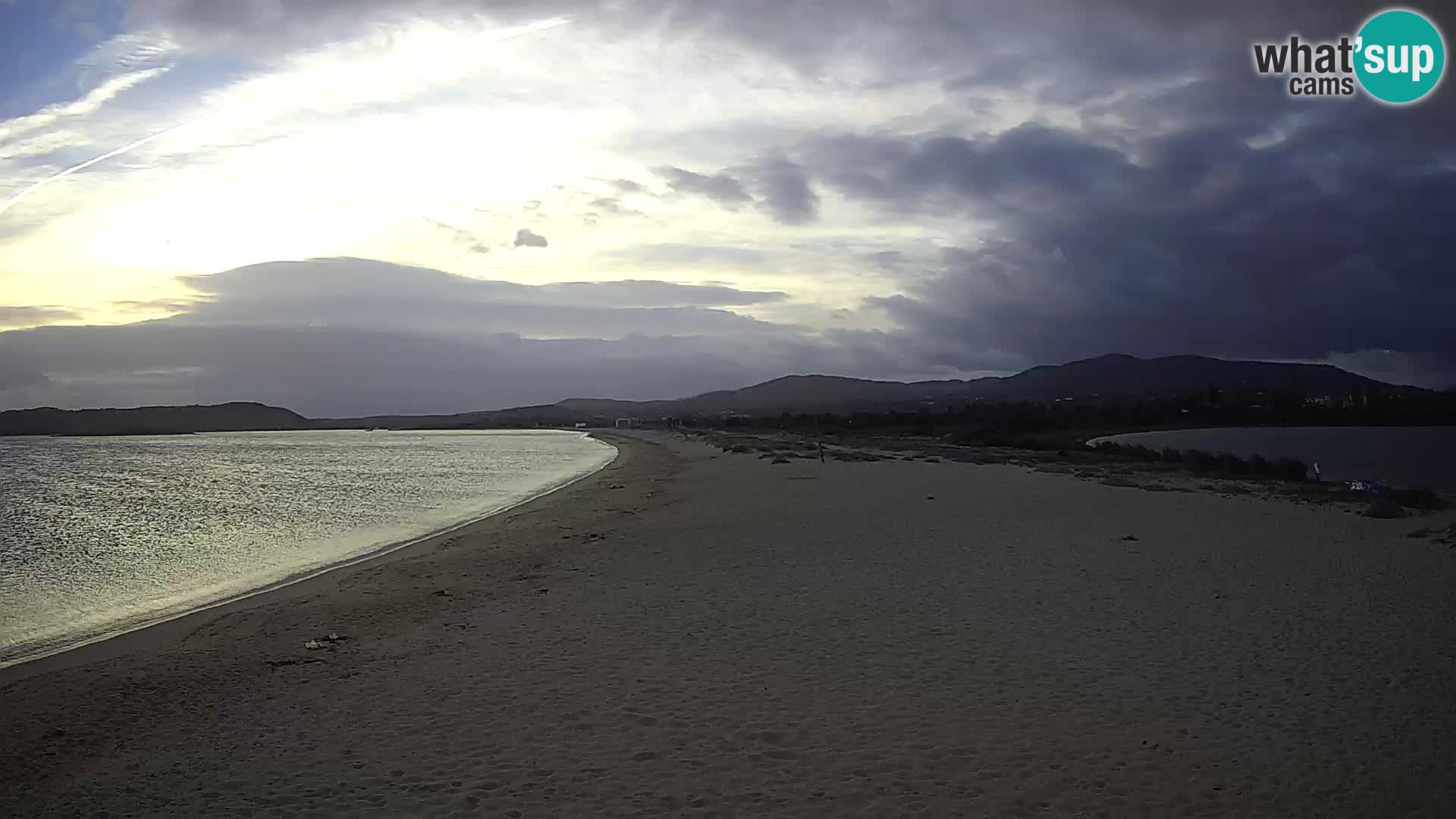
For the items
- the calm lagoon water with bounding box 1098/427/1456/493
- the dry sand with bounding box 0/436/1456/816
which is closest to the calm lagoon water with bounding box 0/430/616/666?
the dry sand with bounding box 0/436/1456/816

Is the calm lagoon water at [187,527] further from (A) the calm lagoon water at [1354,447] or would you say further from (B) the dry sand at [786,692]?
(A) the calm lagoon water at [1354,447]

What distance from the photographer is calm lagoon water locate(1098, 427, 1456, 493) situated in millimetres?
36844

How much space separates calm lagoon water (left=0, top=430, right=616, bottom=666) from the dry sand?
1.54 m

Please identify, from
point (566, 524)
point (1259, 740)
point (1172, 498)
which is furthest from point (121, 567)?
point (1172, 498)

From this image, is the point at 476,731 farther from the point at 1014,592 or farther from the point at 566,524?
the point at 566,524

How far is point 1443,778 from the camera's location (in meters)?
5.02

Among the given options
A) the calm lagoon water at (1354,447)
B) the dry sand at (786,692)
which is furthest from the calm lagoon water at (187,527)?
the calm lagoon water at (1354,447)

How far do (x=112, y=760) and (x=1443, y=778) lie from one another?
785cm

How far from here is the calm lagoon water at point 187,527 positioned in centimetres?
1165

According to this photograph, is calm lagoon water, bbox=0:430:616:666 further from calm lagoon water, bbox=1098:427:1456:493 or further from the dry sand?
calm lagoon water, bbox=1098:427:1456:493

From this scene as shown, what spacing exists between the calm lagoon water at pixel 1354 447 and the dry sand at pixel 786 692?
2586cm

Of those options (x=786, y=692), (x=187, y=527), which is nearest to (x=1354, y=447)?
(x=187, y=527)

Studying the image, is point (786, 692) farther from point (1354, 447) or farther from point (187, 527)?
point (1354, 447)

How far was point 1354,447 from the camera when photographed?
58.9 metres
